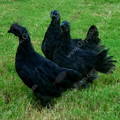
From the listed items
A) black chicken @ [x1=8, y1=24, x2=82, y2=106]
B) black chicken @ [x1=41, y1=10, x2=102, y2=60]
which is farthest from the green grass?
black chicken @ [x1=41, y1=10, x2=102, y2=60]

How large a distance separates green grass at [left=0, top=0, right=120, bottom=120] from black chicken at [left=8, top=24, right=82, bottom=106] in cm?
22

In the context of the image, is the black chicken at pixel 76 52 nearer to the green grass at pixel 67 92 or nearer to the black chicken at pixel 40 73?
the green grass at pixel 67 92

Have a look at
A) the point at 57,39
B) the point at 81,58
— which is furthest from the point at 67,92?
the point at 57,39

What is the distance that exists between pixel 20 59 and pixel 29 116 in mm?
994

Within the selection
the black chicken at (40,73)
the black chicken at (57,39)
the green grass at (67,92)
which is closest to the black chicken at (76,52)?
the black chicken at (57,39)

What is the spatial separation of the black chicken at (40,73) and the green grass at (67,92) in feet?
0.71

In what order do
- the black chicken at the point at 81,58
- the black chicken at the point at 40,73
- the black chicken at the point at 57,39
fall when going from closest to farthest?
the black chicken at the point at 40,73, the black chicken at the point at 81,58, the black chicken at the point at 57,39

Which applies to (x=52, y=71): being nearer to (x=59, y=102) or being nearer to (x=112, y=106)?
(x=59, y=102)

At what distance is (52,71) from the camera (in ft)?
22.4

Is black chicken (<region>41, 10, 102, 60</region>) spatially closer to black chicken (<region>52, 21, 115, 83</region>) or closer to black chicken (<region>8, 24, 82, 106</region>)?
black chicken (<region>52, 21, 115, 83</region>)

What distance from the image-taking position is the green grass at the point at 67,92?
6340 mm

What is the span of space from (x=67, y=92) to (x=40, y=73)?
1.96 feet

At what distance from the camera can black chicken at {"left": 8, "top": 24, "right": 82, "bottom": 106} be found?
6770 millimetres

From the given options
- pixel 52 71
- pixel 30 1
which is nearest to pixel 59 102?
pixel 52 71
